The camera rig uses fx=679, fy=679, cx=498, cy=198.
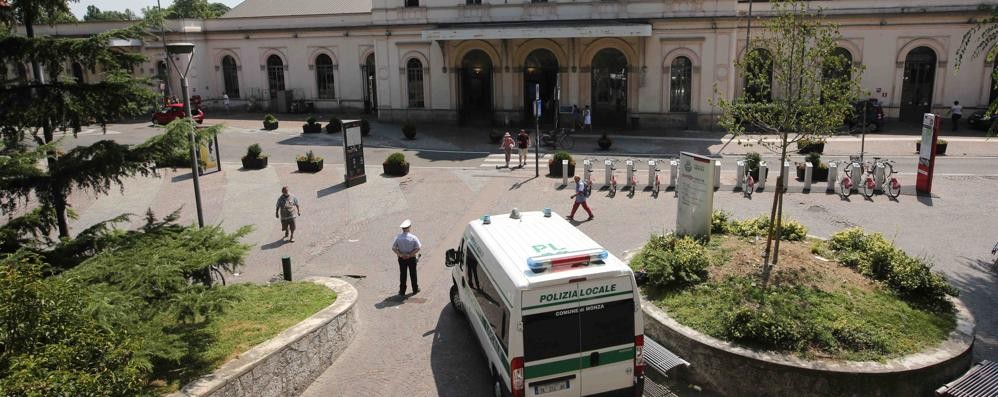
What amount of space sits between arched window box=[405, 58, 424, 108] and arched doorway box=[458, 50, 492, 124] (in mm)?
2432

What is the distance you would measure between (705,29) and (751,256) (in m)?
24.0

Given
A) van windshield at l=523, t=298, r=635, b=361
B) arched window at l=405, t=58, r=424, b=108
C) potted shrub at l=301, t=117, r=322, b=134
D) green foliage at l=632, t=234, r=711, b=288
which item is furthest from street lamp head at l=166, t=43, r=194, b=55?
arched window at l=405, t=58, r=424, b=108

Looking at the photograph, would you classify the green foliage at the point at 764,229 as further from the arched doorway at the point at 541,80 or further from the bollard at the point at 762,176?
the arched doorway at the point at 541,80

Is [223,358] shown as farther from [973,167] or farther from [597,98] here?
[597,98]

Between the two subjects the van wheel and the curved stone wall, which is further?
the van wheel

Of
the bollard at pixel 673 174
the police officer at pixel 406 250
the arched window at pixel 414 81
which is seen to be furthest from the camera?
the arched window at pixel 414 81

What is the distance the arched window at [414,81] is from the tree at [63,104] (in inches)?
1189

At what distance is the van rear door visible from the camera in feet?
27.4

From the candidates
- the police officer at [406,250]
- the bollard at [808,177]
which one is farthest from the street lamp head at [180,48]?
the bollard at [808,177]

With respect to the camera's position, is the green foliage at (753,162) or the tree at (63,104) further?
the green foliage at (753,162)

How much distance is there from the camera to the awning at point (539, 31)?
107ft

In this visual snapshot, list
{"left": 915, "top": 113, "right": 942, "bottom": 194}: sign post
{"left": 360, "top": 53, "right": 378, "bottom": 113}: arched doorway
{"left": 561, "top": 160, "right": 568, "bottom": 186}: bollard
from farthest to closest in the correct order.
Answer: {"left": 360, "top": 53, "right": 378, "bottom": 113}: arched doorway, {"left": 561, "top": 160, "right": 568, "bottom": 186}: bollard, {"left": 915, "top": 113, "right": 942, "bottom": 194}: sign post

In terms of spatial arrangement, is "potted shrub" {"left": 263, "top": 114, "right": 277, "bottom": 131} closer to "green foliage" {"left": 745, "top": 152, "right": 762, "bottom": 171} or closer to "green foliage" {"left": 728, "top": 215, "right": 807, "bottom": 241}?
"green foliage" {"left": 745, "top": 152, "right": 762, "bottom": 171}

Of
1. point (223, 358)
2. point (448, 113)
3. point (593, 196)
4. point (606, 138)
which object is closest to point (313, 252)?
point (223, 358)
